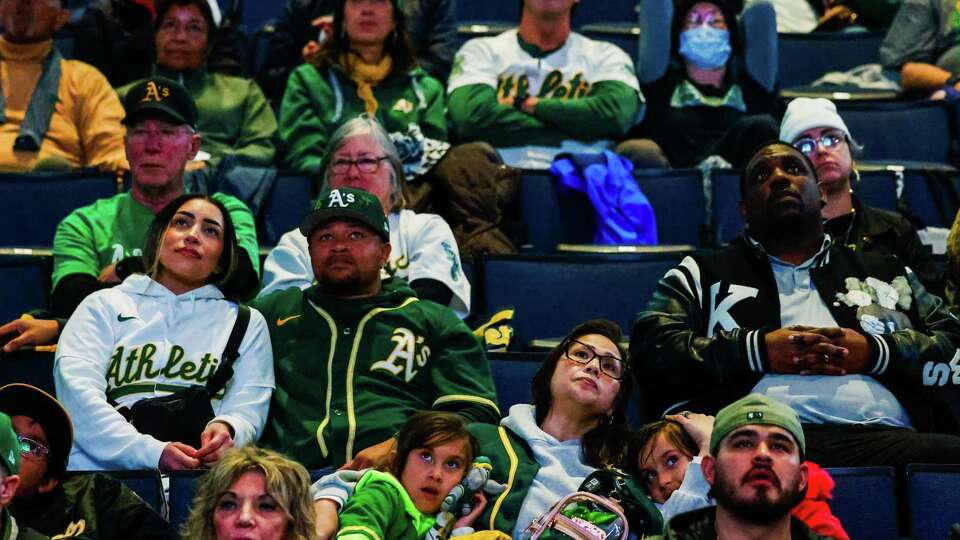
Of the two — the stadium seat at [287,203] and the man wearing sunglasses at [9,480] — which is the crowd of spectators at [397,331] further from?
the stadium seat at [287,203]

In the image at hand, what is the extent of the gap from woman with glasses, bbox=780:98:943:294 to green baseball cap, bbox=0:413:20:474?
2.55 metres

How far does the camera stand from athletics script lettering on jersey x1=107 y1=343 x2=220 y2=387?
471 cm

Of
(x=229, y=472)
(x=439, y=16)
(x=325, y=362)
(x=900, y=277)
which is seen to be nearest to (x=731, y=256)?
(x=900, y=277)

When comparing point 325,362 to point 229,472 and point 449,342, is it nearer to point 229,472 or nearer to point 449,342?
point 449,342

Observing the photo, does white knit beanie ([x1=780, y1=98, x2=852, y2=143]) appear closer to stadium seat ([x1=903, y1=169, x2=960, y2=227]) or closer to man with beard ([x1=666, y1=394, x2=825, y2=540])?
stadium seat ([x1=903, y1=169, x2=960, y2=227])

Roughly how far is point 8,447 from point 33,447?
0.86 ft

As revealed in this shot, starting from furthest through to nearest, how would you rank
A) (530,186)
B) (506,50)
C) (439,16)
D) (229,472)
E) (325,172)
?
(439,16) < (506,50) < (530,186) < (325,172) < (229,472)

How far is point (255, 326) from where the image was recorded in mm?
4824

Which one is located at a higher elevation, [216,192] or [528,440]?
[216,192]

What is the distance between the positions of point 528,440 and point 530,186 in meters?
1.86

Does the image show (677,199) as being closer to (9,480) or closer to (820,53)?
(820,53)

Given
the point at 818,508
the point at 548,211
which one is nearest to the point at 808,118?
the point at 548,211

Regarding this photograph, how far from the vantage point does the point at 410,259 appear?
17.9 feet

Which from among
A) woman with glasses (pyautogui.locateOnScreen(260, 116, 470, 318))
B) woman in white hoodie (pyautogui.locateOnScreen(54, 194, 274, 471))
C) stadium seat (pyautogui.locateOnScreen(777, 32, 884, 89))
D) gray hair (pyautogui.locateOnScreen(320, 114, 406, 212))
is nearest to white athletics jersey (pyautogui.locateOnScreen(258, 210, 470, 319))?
woman with glasses (pyautogui.locateOnScreen(260, 116, 470, 318))
